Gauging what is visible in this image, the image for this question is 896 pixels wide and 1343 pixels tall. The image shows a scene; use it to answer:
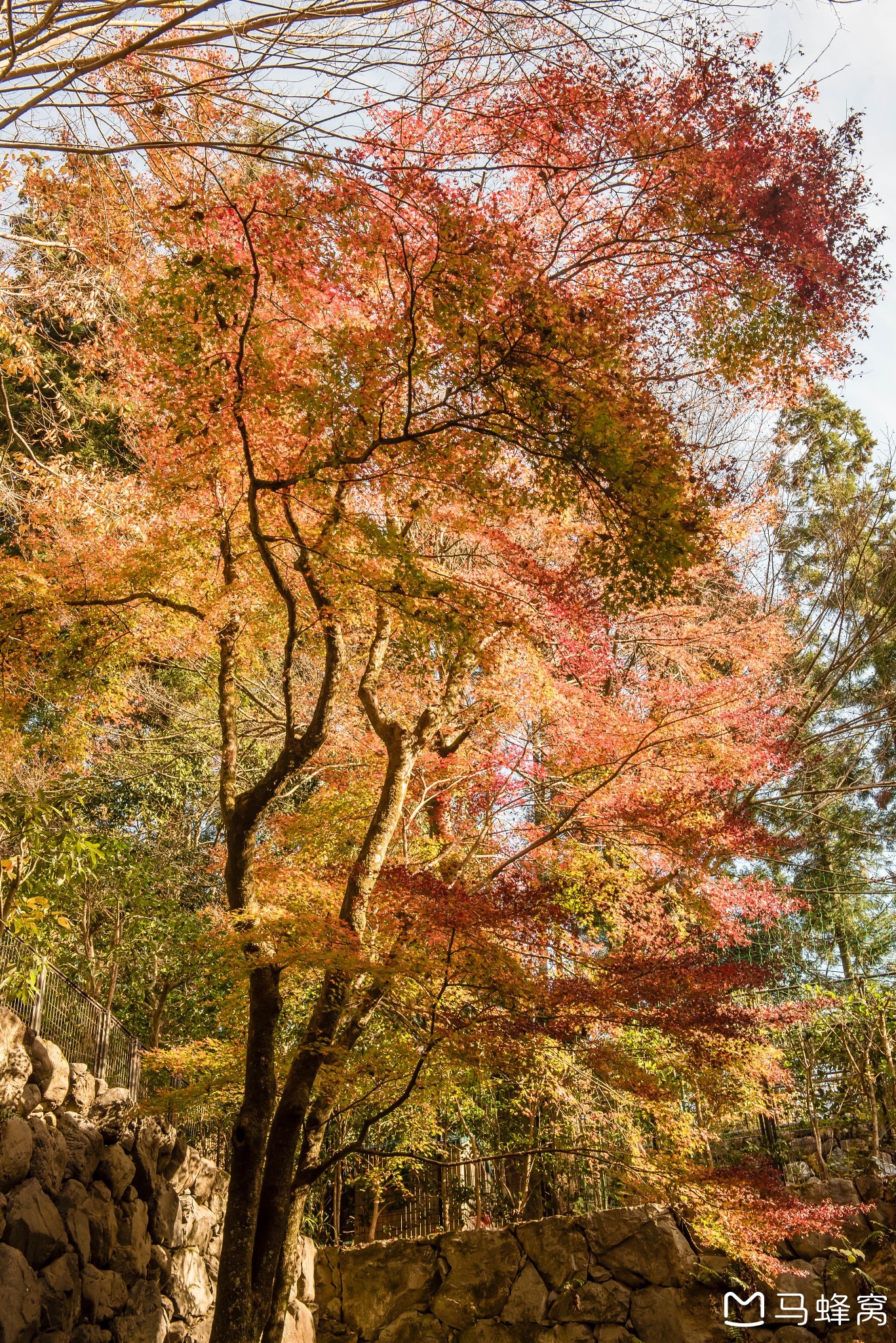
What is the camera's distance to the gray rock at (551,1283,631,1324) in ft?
24.0

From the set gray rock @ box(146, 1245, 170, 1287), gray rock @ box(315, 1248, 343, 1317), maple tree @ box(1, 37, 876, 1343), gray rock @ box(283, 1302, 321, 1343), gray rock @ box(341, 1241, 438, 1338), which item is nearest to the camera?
maple tree @ box(1, 37, 876, 1343)

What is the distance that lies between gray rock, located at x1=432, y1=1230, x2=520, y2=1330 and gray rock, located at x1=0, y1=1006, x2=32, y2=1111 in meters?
4.29

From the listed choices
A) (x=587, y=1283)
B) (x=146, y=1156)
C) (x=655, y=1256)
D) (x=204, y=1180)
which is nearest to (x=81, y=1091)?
(x=146, y=1156)

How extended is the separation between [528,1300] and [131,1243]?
3301 mm

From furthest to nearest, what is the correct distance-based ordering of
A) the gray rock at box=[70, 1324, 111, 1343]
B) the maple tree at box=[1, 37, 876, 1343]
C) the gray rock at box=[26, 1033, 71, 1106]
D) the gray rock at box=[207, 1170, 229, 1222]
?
the gray rock at box=[207, 1170, 229, 1222] < the gray rock at box=[26, 1033, 71, 1106] < the gray rock at box=[70, 1324, 111, 1343] < the maple tree at box=[1, 37, 876, 1343]

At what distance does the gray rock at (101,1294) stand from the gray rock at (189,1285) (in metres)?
0.81

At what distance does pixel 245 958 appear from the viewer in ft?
17.8

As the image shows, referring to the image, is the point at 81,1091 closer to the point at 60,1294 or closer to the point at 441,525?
the point at 60,1294

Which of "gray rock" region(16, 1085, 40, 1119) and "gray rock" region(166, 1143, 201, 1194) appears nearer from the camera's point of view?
"gray rock" region(16, 1085, 40, 1119)

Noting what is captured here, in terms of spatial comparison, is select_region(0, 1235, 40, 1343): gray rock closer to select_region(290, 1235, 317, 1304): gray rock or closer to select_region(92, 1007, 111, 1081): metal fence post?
select_region(92, 1007, 111, 1081): metal fence post

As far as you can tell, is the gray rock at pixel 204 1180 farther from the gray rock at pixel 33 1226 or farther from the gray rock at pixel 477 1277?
the gray rock at pixel 33 1226

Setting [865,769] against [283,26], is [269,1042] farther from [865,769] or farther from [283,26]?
[865,769]

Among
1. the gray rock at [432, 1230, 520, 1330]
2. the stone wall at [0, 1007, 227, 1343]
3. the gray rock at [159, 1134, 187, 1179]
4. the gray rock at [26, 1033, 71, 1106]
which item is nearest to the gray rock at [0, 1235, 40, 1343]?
the stone wall at [0, 1007, 227, 1343]

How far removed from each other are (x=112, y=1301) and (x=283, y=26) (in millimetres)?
6563
